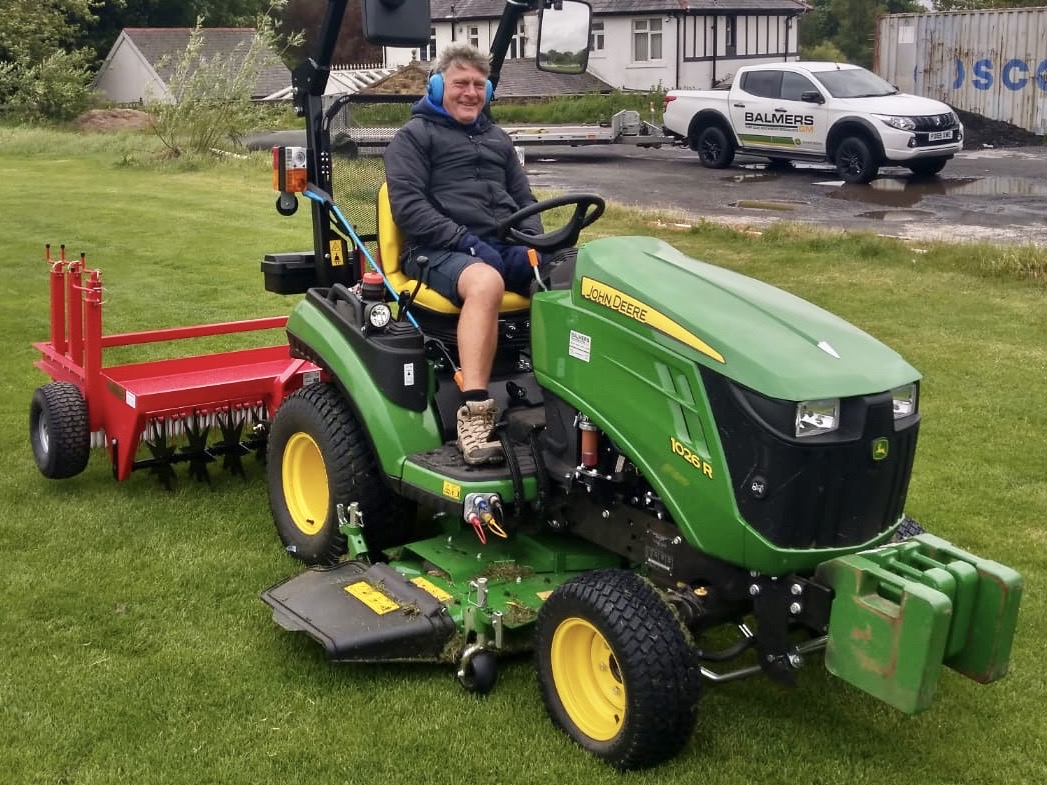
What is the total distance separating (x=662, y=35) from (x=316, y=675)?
37.2m

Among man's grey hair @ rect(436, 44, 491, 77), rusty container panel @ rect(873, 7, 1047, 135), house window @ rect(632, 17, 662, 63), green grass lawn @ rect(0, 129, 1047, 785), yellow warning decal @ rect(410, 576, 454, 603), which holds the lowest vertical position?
green grass lawn @ rect(0, 129, 1047, 785)

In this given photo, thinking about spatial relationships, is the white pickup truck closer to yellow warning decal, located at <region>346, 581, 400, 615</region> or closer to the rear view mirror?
the rear view mirror

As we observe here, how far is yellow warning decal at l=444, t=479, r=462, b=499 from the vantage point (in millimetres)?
3877

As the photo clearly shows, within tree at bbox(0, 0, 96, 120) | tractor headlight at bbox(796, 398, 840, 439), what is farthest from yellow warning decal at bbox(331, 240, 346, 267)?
tree at bbox(0, 0, 96, 120)

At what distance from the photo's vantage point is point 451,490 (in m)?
3.90

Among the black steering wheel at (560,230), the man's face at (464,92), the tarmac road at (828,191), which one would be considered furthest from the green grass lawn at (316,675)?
the tarmac road at (828,191)

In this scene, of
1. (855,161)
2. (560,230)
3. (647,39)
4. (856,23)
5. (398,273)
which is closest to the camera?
(560,230)

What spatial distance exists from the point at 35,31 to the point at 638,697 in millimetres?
32927

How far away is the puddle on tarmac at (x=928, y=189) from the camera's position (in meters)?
15.0

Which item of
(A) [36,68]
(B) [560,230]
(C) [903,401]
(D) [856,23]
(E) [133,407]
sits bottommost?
(E) [133,407]

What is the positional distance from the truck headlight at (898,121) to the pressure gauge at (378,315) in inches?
541

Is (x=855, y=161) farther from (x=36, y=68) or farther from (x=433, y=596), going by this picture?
(x=36, y=68)

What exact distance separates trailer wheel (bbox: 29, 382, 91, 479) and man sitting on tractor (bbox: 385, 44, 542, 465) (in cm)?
188

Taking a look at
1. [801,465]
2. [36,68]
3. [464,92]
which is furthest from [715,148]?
[36,68]
